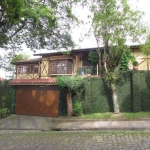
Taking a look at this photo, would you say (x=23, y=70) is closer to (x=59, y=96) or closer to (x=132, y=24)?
(x=59, y=96)

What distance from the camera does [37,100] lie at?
17.3m

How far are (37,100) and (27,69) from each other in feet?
23.0

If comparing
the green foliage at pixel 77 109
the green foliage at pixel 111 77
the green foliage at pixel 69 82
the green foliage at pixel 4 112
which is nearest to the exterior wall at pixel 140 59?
the green foliage at pixel 111 77

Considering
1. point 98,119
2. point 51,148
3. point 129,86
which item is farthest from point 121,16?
point 51,148

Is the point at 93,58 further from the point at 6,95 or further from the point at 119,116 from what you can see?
the point at 6,95

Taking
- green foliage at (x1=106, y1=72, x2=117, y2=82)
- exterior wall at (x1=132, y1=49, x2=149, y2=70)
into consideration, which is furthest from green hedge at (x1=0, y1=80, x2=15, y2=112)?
exterior wall at (x1=132, y1=49, x2=149, y2=70)

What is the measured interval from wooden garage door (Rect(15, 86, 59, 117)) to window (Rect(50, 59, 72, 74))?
3703 mm

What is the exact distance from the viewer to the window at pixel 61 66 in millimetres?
19703

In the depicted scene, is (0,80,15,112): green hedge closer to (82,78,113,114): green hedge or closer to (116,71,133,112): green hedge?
(82,78,113,114): green hedge

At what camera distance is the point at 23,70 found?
75.5ft

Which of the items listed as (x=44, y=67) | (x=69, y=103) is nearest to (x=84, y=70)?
(x=69, y=103)

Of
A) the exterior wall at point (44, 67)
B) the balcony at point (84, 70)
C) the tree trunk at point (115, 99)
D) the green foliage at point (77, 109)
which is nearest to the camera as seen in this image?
the tree trunk at point (115, 99)

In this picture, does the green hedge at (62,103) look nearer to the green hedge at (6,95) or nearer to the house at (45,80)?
the house at (45,80)

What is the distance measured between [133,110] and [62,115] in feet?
21.2
